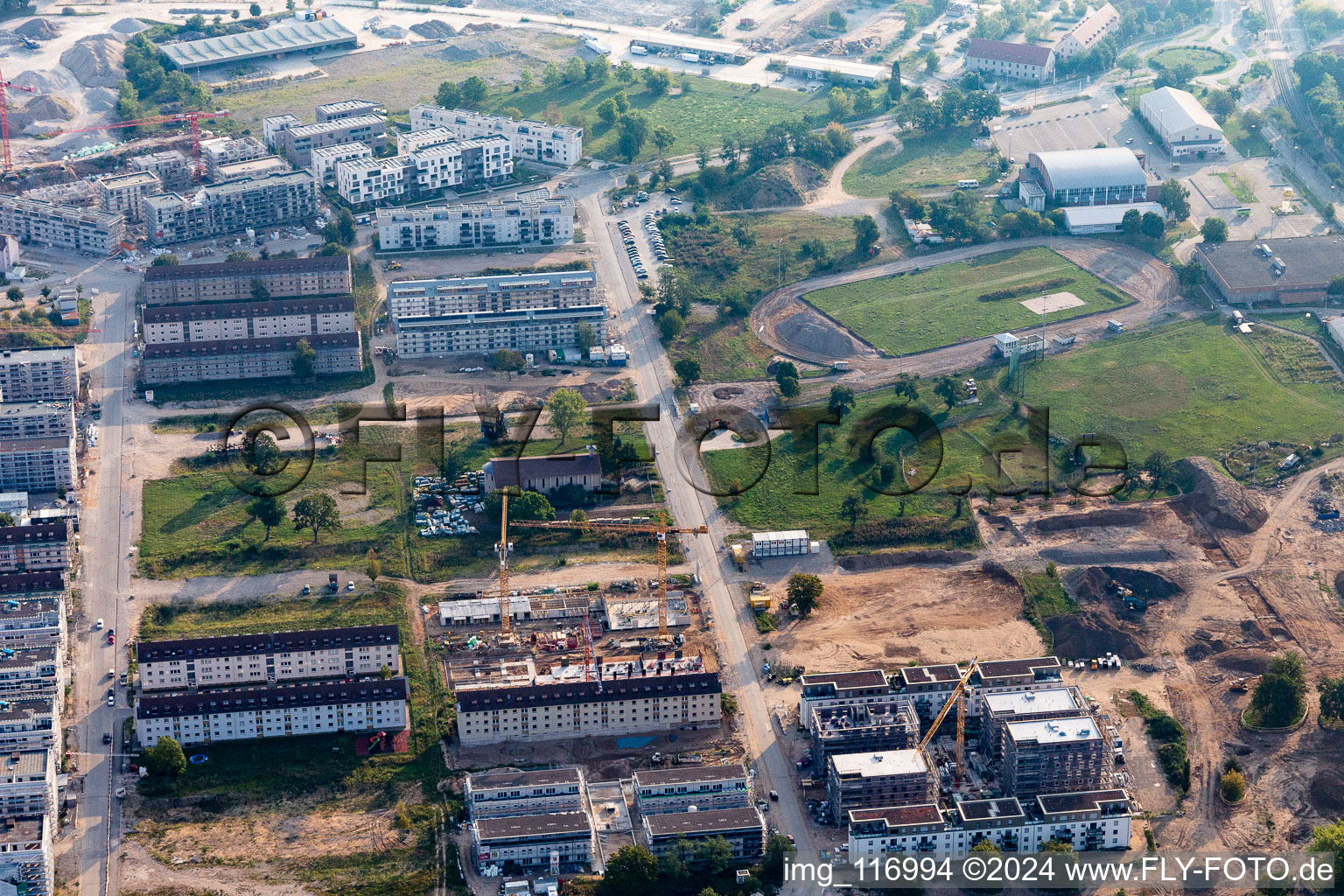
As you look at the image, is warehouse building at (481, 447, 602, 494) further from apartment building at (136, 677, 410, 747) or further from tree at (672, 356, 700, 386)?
apartment building at (136, 677, 410, 747)

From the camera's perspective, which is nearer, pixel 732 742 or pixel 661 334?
pixel 732 742

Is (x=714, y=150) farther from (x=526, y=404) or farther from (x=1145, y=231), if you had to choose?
(x=526, y=404)

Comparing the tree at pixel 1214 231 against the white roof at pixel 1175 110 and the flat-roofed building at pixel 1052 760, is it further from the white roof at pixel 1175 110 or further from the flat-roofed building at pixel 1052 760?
the flat-roofed building at pixel 1052 760

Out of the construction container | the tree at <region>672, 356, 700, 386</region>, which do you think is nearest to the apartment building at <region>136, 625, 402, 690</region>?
the construction container

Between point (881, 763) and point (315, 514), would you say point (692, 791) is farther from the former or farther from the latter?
point (315, 514)

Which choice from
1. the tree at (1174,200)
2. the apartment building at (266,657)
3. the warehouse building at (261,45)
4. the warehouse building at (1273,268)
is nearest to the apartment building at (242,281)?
the apartment building at (266,657)

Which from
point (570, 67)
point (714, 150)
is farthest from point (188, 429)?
point (570, 67)

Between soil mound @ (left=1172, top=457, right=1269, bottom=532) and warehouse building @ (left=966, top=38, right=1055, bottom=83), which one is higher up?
soil mound @ (left=1172, top=457, right=1269, bottom=532)
